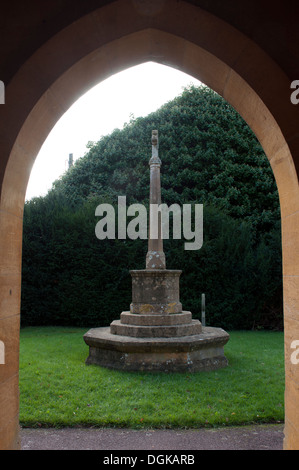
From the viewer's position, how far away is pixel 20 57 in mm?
2203

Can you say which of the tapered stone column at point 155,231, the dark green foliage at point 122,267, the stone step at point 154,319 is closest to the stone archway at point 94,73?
the stone step at point 154,319

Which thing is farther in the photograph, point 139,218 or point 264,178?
point 264,178

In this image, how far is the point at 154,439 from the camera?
3.85m

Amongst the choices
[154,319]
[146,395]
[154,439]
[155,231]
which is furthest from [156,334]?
[154,439]

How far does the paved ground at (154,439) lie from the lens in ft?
12.0

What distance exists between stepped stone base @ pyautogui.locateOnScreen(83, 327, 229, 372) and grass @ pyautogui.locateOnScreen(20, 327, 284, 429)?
0.20 metres

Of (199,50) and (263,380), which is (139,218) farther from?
(199,50)

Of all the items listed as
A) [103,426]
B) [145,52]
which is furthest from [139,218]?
[145,52]

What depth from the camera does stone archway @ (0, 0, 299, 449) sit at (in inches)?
86.7

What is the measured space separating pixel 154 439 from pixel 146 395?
1.30 metres

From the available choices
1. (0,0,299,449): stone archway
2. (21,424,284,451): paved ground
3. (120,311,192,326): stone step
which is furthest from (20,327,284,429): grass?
(0,0,299,449): stone archway

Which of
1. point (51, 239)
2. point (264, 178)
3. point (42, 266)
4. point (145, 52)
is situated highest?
point (264, 178)

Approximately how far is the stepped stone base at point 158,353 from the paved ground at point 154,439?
2238mm
